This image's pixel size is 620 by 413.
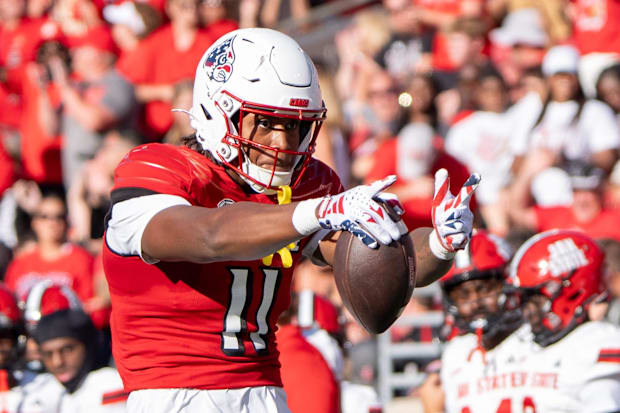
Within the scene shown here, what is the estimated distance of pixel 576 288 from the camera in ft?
18.4

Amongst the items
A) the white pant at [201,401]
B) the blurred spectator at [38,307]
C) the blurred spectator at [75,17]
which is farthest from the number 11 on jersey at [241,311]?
the blurred spectator at [75,17]

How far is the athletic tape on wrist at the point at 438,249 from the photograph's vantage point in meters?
3.81

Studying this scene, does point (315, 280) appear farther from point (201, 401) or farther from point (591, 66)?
point (201, 401)

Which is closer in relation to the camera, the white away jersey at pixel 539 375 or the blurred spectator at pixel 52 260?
the white away jersey at pixel 539 375

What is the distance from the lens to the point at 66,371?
6.27 metres

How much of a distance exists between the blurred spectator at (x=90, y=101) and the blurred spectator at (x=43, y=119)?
0.26 feet

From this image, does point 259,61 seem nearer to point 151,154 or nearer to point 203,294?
point 151,154

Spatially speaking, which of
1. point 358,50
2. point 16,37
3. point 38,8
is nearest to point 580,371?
point 358,50

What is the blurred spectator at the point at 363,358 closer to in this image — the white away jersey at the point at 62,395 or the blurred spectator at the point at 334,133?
the blurred spectator at the point at 334,133

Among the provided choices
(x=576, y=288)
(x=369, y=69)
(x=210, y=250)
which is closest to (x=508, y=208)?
(x=369, y=69)

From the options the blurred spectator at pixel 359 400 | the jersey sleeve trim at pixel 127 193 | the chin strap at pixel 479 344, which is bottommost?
the blurred spectator at pixel 359 400

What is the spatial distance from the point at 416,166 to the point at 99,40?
307 cm

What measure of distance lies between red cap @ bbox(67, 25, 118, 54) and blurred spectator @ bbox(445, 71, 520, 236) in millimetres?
2944

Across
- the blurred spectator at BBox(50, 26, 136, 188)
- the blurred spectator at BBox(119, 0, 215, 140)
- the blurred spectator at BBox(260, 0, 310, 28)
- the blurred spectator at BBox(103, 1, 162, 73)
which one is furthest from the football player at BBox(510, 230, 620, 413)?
the blurred spectator at BBox(260, 0, 310, 28)
